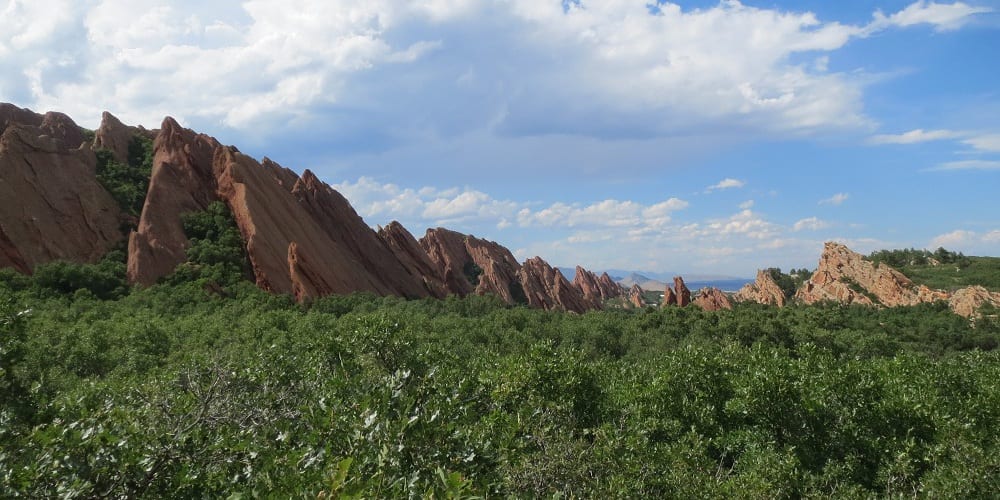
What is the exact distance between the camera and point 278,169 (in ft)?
227

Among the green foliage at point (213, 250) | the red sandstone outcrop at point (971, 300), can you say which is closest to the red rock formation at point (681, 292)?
the red sandstone outcrop at point (971, 300)

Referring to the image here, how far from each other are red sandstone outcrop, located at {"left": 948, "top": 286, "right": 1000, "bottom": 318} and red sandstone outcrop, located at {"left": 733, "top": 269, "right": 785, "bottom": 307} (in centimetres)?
1964

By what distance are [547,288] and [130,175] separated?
68.2 metres

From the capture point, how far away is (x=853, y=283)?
77.2 metres

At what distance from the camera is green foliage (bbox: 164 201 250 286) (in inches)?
1780

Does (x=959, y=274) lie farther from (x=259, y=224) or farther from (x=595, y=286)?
(x=259, y=224)

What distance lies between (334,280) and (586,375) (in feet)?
128

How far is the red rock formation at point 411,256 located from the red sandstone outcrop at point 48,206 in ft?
103

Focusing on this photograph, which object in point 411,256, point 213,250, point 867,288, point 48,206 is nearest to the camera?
point 48,206

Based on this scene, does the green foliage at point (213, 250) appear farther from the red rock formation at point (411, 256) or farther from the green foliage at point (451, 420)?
the red rock formation at point (411, 256)

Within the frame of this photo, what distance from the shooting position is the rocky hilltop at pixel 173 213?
44.5 meters

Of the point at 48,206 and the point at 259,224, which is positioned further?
the point at 259,224

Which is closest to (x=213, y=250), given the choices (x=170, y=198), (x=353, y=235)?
(x=170, y=198)

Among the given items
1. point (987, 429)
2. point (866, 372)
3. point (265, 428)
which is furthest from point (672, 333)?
point (265, 428)
